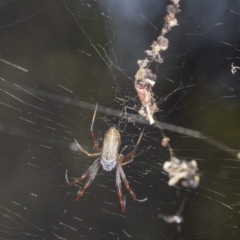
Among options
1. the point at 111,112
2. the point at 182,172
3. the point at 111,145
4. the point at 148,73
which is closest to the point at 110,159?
the point at 111,145

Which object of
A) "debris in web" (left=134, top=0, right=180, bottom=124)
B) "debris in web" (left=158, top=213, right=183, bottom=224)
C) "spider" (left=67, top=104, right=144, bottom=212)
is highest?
"debris in web" (left=134, top=0, right=180, bottom=124)

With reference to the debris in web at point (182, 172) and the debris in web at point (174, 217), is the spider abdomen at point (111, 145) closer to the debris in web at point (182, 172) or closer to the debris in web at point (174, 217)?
the debris in web at point (182, 172)

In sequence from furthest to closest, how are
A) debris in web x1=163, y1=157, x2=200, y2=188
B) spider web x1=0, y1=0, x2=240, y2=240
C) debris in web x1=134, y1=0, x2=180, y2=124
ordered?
spider web x1=0, y1=0, x2=240, y2=240, debris in web x1=163, y1=157, x2=200, y2=188, debris in web x1=134, y1=0, x2=180, y2=124

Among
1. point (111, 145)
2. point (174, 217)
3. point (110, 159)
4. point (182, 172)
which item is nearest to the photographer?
point (182, 172)

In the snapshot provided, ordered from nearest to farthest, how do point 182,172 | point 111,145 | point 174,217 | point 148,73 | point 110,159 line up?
point 148,73 → point 182,172 → point 111,145 → point 110,159 → point 174,217

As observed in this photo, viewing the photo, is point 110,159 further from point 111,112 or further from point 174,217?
point 174,217

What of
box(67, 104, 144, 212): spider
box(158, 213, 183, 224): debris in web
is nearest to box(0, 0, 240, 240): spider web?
box(158, 213, 183, 224): debris in web

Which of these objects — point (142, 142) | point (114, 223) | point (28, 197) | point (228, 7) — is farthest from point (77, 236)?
point (228, 7)

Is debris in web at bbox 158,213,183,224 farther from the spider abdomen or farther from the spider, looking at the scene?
the spider abdomen

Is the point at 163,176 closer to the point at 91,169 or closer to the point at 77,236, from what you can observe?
the point at 91,169
